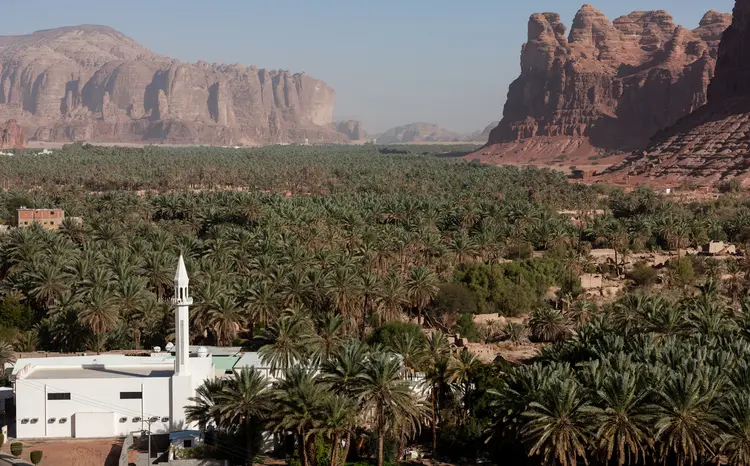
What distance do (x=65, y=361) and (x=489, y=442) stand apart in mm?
17994

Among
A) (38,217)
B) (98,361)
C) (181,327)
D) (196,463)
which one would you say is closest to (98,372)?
(98,361)

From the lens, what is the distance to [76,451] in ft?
127

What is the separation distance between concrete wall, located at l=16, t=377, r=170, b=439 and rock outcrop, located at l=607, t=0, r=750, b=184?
356 feet

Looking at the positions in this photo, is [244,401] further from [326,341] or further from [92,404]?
[92,404]

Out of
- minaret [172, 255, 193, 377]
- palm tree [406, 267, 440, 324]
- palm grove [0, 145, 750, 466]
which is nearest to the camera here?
palm grove [0, 145, 750, 466]

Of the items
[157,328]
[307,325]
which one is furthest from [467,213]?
[307,325]

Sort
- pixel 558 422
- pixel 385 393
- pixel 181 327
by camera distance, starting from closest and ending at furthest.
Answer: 1. pixel 558 422
2. pixel 385 393
3. pixel 181 327

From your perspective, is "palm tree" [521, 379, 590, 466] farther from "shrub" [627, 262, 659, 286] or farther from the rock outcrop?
the rock outcrop

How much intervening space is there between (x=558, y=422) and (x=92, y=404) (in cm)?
1836

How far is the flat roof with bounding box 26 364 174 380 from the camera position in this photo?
4094cm

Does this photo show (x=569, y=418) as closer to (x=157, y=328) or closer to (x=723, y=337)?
(x=723, y=337)

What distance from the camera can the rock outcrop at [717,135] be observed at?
14025 cm

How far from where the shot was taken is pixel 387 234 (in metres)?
70.1

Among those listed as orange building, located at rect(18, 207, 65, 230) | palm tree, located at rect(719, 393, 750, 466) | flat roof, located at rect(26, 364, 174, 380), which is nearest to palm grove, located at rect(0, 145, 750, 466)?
palm tree, located at rect(719, 393, 750, 466)
